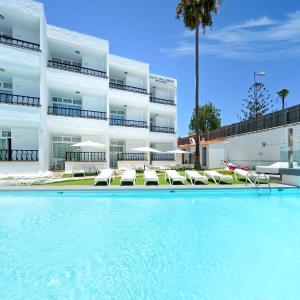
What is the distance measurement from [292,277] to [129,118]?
78.2 ft

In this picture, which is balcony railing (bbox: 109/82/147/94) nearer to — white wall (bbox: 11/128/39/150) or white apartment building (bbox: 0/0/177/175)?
white apartment building (bbox: 0/0/177/175)

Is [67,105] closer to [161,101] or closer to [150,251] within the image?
[161,101]

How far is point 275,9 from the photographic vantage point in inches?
624

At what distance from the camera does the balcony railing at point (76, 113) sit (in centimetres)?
1988

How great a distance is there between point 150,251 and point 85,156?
713 inches

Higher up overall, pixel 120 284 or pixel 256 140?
pixel 256 140

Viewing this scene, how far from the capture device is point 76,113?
2200 centimetres

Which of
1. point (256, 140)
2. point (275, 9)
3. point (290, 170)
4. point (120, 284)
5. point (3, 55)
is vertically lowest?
point (120, 284)

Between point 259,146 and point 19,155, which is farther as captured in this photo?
point 259,146

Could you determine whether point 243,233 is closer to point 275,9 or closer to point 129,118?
point 275,9

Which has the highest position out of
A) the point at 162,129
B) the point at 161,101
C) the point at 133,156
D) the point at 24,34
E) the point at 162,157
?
the point at 24,34

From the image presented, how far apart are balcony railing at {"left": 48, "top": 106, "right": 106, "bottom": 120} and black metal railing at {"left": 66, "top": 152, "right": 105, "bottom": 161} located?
140 inches

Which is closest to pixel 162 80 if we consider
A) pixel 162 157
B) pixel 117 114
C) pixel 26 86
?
pixel 117 114

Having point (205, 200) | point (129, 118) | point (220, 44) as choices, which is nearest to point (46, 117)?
point (129, 118)
